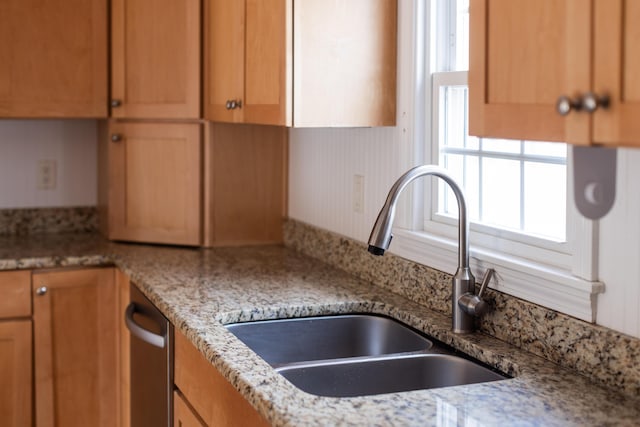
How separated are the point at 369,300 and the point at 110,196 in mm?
1330

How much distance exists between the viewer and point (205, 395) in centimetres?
195

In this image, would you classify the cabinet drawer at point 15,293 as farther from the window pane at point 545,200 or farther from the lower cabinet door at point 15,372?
the window pane at point 545,200

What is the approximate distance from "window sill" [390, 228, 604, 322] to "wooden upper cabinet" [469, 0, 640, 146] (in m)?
0.43

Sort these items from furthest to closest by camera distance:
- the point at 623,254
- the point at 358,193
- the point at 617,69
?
the point at 358,193 < the point at 623,254 < the point at 617,69

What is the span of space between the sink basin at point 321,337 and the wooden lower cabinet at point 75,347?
3.23 feet

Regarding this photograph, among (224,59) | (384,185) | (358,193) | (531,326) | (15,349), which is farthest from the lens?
(15,349)

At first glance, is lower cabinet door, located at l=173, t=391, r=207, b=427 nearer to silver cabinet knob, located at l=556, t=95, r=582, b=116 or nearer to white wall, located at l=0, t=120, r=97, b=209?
silver cabinet knob, located at l=556, t=95, r=582, b=116

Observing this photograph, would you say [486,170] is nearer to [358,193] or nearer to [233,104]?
[358,193]

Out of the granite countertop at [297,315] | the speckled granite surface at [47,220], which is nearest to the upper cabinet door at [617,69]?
the granite countertop at [297,315]

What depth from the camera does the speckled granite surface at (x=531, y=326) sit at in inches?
60.6

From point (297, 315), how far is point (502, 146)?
2.18ft

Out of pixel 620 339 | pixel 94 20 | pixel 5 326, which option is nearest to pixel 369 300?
pixel 620 339

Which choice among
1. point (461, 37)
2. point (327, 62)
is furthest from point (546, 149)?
point (327, 62)

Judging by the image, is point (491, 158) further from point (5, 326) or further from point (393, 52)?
point (5, 326)
